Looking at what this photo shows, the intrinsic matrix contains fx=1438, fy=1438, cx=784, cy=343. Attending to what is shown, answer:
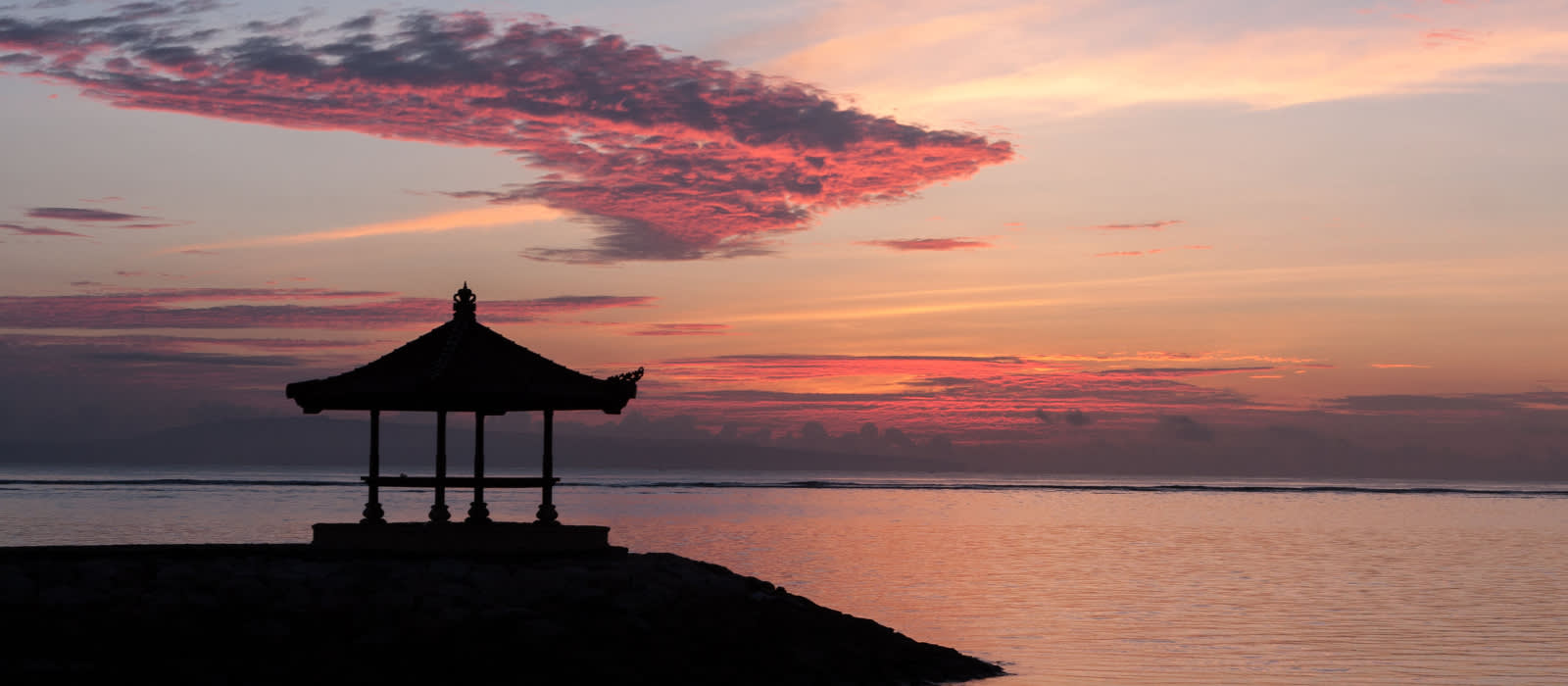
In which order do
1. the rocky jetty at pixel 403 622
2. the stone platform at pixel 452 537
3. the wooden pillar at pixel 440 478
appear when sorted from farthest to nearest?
the wooden pillar at pixel 440 478, the stone platform at pixel 452 537, the rocky jetty at pixel 403 622

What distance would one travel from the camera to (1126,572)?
50500 mm

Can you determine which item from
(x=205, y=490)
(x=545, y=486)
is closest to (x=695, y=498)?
(x=205, y=490)

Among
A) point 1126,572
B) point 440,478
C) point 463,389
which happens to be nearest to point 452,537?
point 440,478

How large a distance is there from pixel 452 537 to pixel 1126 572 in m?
32.1

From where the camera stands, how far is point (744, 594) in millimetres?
24844

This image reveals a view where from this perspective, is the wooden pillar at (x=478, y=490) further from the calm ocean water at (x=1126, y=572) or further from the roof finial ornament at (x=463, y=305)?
the calm ocean water at (x=1126, y=572)

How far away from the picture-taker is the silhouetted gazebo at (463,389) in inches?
954

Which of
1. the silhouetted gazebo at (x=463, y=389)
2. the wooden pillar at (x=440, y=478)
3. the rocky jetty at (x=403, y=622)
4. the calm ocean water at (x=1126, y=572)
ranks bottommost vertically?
the calm ocean water at (x=1126, y=572)

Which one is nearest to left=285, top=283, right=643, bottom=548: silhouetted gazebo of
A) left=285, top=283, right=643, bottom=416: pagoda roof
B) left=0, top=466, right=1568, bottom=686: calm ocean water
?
left=285, top=283, right=643, bottom=416: pagoda roof

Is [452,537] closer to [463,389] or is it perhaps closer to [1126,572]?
[463,389]

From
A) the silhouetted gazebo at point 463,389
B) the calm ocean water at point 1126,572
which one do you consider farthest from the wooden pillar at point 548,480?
the calm ocean water at point 1126,572

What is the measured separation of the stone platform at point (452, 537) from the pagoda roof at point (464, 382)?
2.01m

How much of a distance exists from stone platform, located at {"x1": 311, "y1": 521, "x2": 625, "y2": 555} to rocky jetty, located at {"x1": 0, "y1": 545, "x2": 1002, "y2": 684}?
0.31m

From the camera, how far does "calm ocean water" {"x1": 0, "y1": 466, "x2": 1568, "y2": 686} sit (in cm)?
3048
